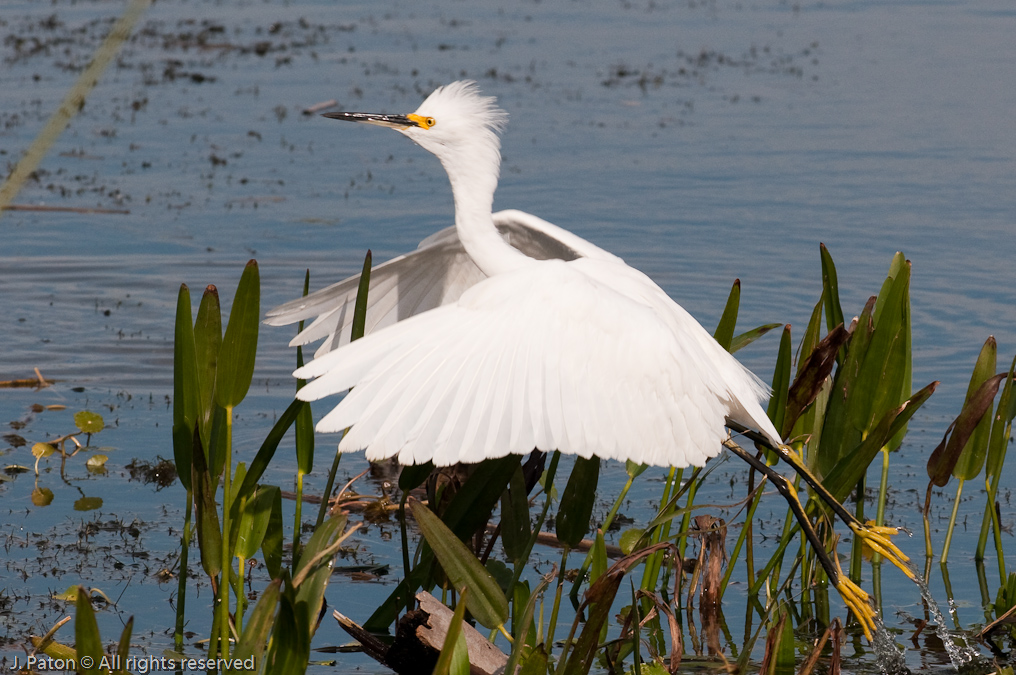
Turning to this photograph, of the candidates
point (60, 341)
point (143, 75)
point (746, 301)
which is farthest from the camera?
point (143, 75)

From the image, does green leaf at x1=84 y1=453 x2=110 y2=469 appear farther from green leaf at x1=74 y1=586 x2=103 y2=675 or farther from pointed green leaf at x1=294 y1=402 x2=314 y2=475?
green leaf at x1=74 y1=586 x2=103 y2=675

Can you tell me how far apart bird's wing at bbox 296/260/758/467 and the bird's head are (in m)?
0.73

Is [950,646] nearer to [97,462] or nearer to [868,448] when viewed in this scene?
[868,448]

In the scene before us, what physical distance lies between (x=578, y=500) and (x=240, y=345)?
97 cm

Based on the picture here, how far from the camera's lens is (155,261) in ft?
26.0

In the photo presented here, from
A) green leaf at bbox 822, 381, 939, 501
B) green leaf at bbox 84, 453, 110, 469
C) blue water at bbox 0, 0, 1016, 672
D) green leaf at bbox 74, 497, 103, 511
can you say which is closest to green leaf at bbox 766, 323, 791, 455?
green leaf at bbox 822, 381, 939, 501

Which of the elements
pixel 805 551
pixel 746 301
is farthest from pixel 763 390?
pixel 746 301

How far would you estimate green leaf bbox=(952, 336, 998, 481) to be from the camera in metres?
3.49

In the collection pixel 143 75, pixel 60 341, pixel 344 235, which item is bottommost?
pixel 60 341

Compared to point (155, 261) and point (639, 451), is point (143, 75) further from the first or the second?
point (639, 451)

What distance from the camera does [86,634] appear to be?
6.97 feet

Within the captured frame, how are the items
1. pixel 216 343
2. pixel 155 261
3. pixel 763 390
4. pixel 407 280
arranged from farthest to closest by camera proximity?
pixel 155 261 < pixel 407 280 < pixel 763 390 < pixel 216 343

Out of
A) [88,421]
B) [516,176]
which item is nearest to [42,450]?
[88,421]

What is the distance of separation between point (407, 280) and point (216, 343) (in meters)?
1.52
